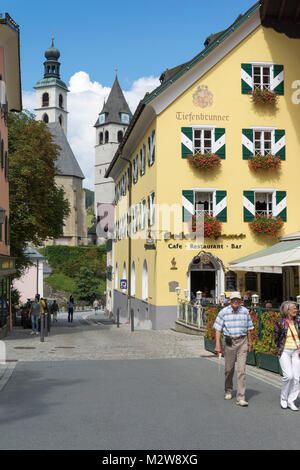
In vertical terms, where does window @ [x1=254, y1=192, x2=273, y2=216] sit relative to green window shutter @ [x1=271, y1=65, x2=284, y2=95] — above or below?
below

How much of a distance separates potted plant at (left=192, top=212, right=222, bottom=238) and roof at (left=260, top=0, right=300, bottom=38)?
9.14 meters

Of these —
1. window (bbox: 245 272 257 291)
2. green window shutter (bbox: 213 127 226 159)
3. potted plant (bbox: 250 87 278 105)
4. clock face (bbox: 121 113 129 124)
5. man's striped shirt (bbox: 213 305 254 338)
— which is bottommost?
man's striped shirt (bbox: 213 305 254 338)

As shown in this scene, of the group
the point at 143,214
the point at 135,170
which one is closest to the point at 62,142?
the point at 135,170

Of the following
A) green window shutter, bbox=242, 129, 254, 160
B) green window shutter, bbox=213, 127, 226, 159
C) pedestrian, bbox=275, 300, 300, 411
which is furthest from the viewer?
green window shutter, bbox=242, 129, 254, 160

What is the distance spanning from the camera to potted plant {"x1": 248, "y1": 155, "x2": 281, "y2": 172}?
2611 centimetres

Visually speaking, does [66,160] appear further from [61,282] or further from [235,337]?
[235,337]

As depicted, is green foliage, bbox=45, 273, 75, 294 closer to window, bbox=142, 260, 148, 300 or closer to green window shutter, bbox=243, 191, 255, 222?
window, bbox=142, 260, 148, 300

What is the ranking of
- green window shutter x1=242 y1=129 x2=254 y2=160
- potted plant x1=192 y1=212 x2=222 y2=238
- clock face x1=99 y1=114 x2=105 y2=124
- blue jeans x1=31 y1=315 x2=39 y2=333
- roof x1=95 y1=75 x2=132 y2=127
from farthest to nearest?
clock face x1=99 y1=114 x2=105 y2=124 → roof x1=95 y1=75 x2=132 y2=127 → green window shutter x1=242 y1=129 x2=254 y2=160 → potted plant x1=192 y1=212 x2=222 y2=238 → blue jeans x1=31 y1=315 x2=39 y2=333

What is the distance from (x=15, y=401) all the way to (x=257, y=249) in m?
18.7

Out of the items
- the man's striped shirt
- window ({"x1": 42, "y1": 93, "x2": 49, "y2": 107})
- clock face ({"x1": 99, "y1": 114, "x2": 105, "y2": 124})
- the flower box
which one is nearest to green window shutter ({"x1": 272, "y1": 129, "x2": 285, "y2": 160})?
the flower box

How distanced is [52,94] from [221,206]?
104673 mm

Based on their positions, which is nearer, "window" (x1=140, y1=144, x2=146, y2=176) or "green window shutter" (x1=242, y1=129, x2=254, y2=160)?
"green window shutter" (x1=242, y1=129, x2=254, y2=160)

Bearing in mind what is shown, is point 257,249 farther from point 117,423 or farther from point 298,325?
point 117,423
